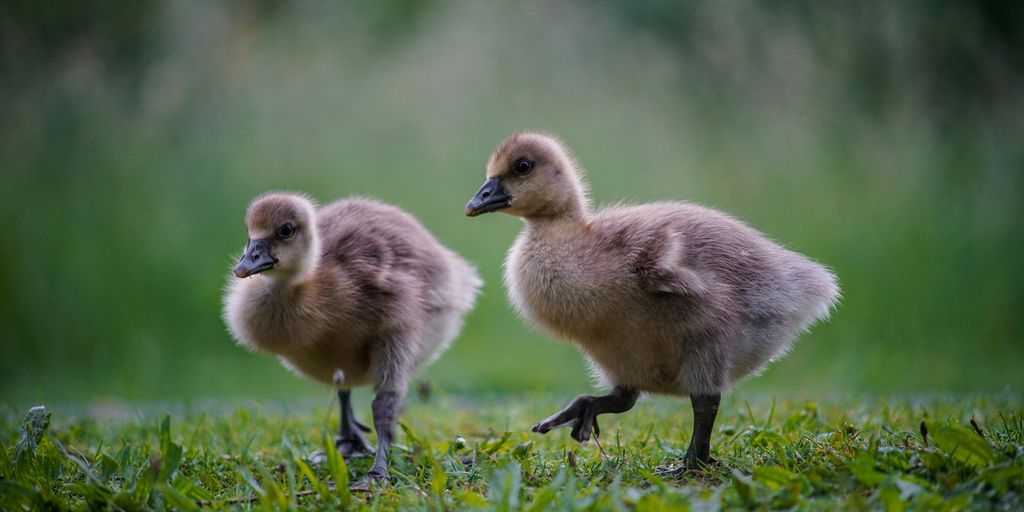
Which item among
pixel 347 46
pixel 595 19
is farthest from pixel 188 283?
pixel 595 19

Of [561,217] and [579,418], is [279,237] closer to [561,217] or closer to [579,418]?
[561,217]

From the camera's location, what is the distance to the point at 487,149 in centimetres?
1074

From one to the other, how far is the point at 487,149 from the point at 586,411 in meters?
6.98

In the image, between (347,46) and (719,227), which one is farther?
(347,46)

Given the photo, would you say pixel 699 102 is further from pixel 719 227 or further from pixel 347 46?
pixel 719 227

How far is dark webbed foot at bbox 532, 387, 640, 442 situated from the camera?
3971 millimetres

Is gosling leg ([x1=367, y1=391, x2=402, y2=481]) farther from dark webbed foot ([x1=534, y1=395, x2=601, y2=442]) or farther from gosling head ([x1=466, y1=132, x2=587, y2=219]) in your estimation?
gosling head ([x1=466, y1=132, x2=587, y2=219])

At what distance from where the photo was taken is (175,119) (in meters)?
10.8

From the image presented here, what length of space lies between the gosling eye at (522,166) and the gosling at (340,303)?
94 centimetres

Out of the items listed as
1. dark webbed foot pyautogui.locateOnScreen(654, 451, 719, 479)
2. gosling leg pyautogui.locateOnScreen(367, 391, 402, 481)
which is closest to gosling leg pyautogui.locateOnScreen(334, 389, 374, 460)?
gosling leg pyautogui.locateOnScreen(367, 391, 402, 481)

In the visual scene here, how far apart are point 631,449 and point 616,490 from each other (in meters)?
1.25

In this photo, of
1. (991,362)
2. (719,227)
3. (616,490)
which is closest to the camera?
(616,490)

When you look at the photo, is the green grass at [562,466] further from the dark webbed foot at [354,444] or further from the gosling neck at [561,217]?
the gosling neck at [561,217]

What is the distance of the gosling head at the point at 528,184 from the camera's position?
4156 millimetres
